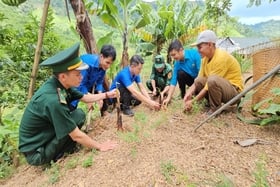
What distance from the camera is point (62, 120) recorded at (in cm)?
281

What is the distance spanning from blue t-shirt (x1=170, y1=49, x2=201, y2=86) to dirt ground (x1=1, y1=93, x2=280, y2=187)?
3.81 feet

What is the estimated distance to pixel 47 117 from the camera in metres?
2.93

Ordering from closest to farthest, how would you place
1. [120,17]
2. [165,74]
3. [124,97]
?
[124,97], [165,74], [120,17]

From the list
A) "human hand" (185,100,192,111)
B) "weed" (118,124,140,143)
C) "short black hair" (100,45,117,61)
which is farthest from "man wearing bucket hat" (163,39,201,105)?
"weed" (118,124,140,143)

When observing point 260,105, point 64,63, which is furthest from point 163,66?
point 64,63

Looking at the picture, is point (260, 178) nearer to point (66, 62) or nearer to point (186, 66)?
point (66, 62)

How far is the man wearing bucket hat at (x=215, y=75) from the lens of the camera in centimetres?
353

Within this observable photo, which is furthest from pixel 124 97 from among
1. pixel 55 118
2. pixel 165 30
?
pixel 165 30

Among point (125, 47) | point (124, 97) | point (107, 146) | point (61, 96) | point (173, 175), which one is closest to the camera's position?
point (173, 175)

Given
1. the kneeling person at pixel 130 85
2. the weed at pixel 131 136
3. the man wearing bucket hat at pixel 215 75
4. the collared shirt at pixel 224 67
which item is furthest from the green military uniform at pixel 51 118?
the collared shirt at pixel 224 67

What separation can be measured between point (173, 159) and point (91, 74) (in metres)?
1.96

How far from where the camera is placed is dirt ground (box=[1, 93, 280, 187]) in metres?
2.37

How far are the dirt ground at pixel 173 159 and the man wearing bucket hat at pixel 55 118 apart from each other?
14 centimetres

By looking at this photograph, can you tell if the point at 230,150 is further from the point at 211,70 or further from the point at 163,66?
the point at 163,66
